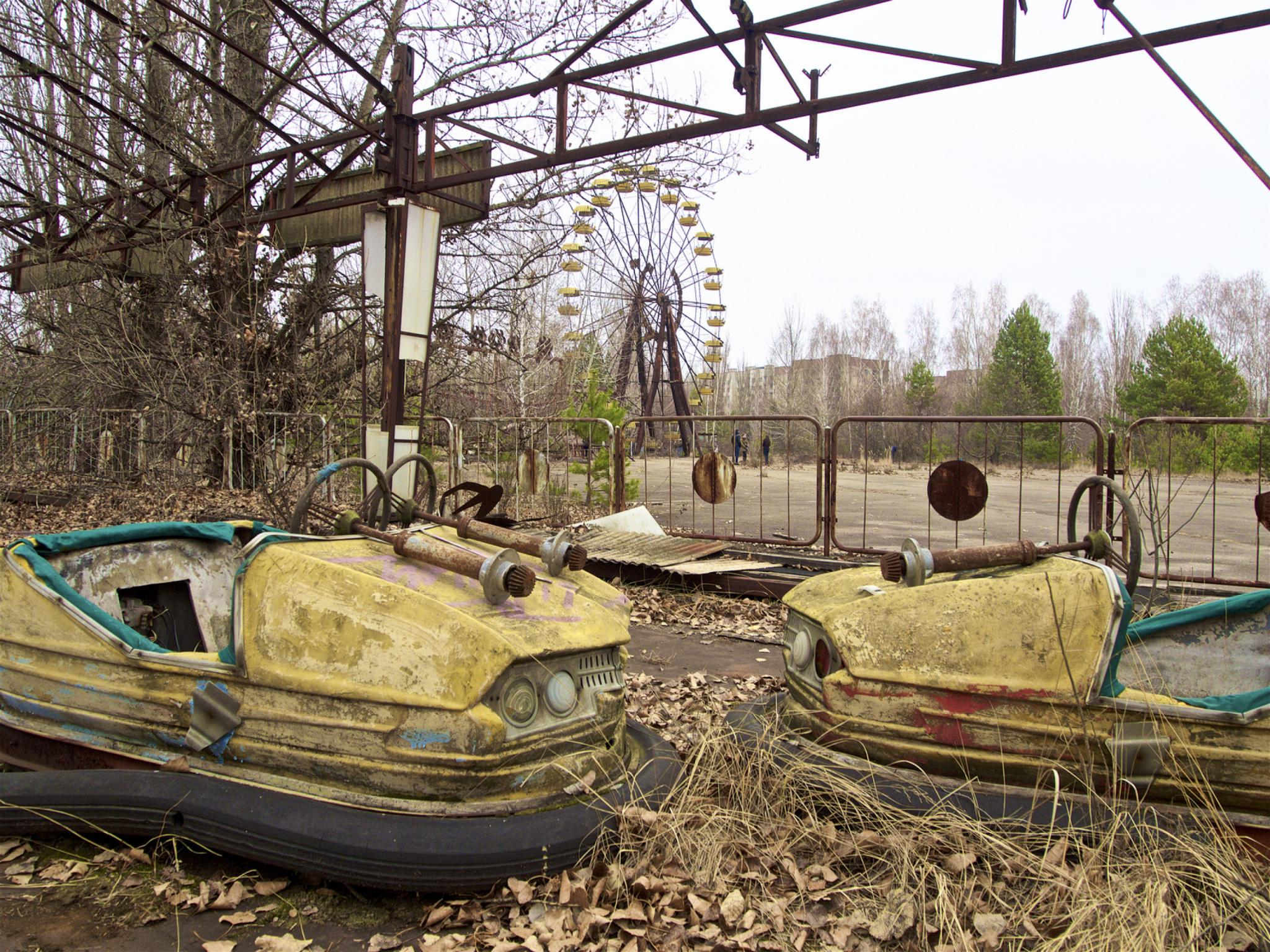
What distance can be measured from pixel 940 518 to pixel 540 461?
6.24m

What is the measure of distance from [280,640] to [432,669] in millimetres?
448

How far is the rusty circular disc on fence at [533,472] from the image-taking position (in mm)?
8117

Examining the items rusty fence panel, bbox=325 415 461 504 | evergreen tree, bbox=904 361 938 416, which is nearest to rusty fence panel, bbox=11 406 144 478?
rusty fence panel, bbox=325 415 461 504

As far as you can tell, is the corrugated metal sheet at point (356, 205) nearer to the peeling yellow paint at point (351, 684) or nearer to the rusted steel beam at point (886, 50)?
the rusted steel beam at point (886, 50)

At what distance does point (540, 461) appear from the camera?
320 inches

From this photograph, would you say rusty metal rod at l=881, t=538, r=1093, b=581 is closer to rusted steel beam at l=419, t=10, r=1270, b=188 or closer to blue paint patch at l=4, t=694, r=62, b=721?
blue paint patch at l=4, t=694, r=62, b=721

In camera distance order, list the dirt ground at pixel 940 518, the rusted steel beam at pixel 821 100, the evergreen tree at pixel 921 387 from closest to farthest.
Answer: the rusted steel beam at pixel 821 100 < the dirt ground at pixel 940 518 < the evergreen tree at pixel 921 387

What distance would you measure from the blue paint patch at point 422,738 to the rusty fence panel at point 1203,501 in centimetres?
380

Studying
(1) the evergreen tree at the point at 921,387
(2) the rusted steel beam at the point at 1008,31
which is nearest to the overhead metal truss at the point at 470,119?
(2) the rusted steel beam at the point at 1008,31

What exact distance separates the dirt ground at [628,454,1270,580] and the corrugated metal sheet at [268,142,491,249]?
120 inches

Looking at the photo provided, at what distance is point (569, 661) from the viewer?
2242 millimetres

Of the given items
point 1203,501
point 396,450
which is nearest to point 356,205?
point 396,450

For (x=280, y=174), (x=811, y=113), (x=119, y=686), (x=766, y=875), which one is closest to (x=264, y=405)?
(x=280, y=174)

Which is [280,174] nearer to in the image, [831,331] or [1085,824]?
[1085,824]
